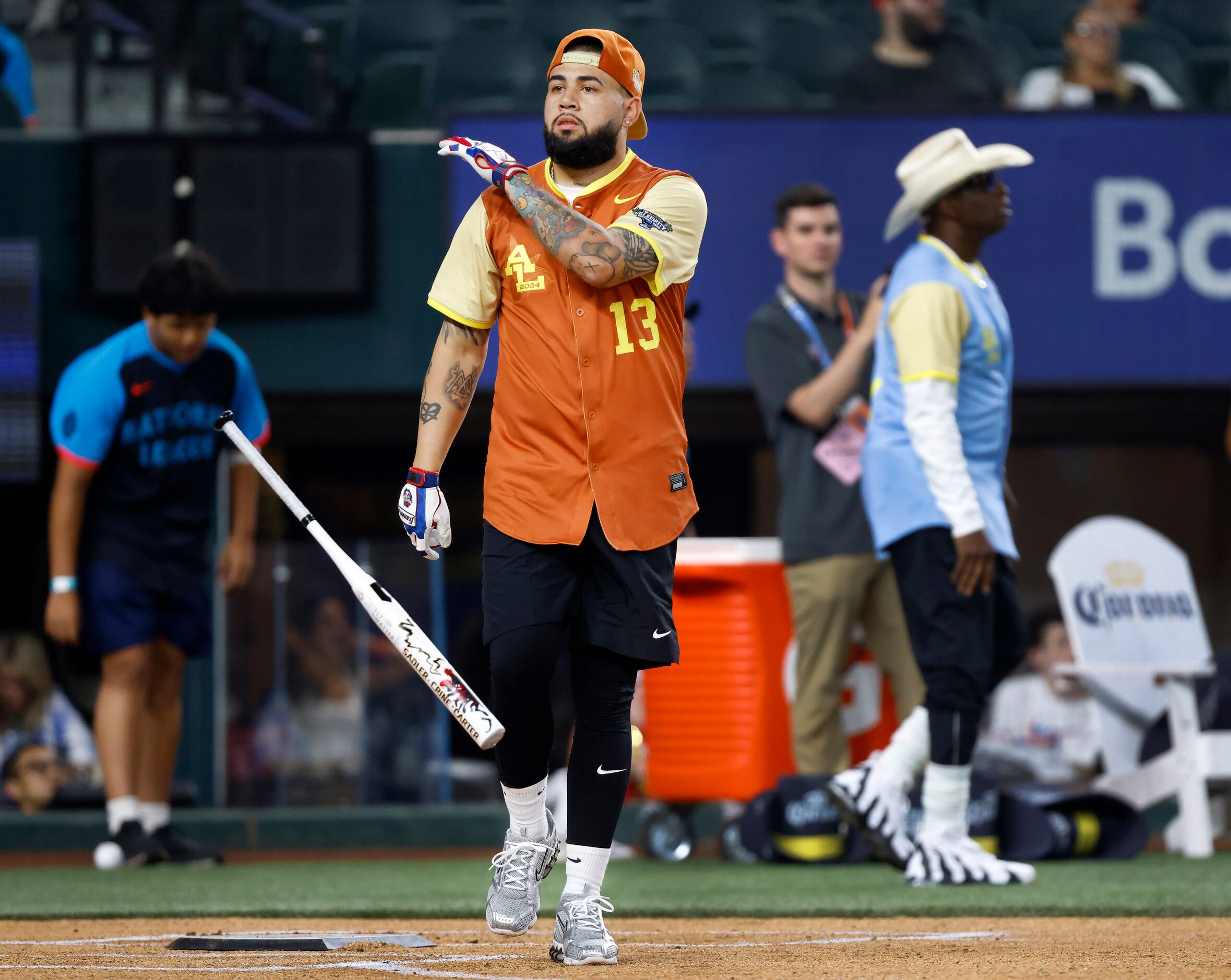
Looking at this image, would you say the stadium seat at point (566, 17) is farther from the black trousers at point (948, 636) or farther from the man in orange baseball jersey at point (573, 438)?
the man in orange baseball jersey at point (573, 438)

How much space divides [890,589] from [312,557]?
3042mm

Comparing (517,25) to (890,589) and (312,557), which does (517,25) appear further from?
(890,589)

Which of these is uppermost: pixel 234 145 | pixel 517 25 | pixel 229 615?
pixel 517 25

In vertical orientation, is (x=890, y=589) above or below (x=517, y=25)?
below

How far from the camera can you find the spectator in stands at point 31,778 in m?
8.23

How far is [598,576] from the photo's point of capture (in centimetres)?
388

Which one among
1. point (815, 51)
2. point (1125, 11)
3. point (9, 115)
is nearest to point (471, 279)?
point (9, 115)

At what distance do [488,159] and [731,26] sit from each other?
22.8 ft

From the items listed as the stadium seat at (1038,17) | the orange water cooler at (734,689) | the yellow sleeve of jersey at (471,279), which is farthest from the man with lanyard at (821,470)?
the stadium seat at (1038,17)

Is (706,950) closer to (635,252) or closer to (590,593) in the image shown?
(590,593)

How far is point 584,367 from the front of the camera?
386 centimetres

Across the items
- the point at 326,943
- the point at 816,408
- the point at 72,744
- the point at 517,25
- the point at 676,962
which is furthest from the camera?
the point at 517,25

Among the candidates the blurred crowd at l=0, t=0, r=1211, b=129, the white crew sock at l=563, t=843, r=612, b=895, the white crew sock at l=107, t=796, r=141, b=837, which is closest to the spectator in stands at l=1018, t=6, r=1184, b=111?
the blurred crowd at l=0, t=0, r=1211, b=129

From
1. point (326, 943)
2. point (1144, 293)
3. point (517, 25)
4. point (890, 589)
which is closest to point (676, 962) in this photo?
point (326, 943)
